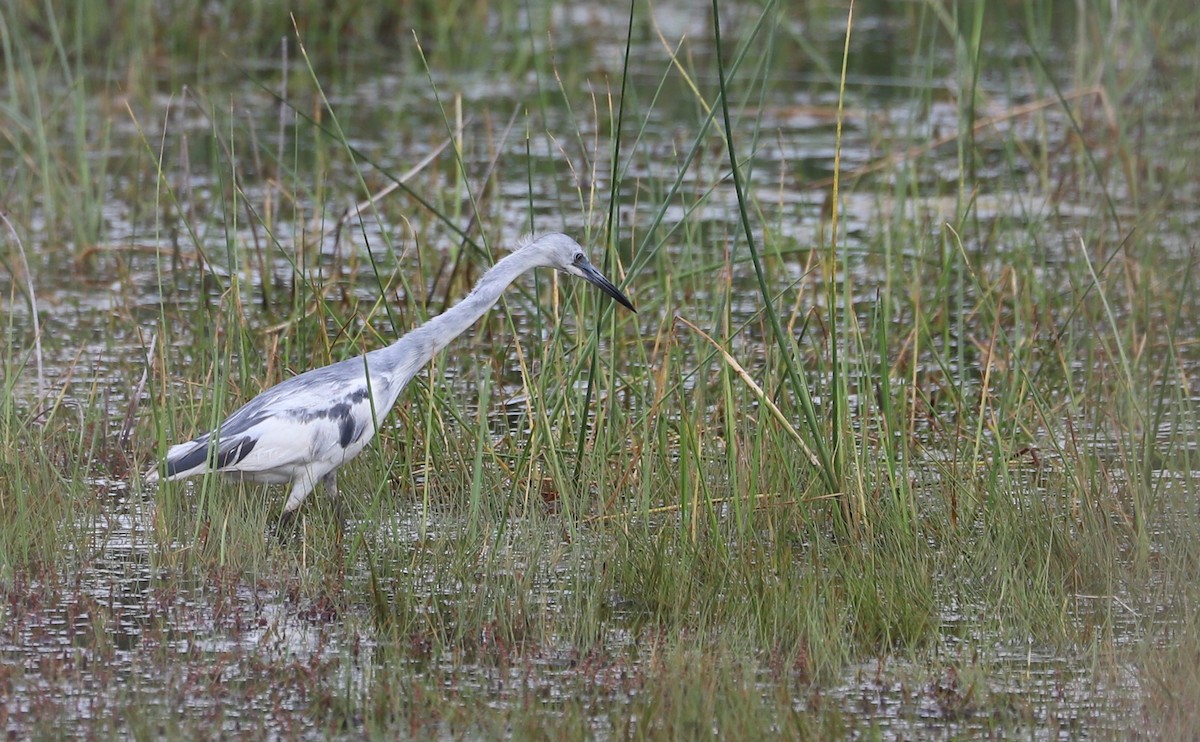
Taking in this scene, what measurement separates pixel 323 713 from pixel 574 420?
1712 mm

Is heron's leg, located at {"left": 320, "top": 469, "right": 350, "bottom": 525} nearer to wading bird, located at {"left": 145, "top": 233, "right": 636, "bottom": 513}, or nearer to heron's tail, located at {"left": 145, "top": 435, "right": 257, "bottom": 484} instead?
→ wading bird, located at {"left": 145, "top": 233, "right": 636, "bottom": 513}

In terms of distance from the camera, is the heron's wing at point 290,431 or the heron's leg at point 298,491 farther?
the heron's leg at point 298,491

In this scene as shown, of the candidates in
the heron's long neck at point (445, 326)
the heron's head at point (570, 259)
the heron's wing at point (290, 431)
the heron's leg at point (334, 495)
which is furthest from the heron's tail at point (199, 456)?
the heron's head at point (570, 259)

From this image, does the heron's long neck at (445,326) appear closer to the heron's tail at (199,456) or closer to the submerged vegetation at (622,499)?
the submerged vegetation at (622,499)

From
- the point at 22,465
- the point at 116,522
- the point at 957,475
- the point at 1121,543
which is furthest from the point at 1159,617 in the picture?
the point at 22,465

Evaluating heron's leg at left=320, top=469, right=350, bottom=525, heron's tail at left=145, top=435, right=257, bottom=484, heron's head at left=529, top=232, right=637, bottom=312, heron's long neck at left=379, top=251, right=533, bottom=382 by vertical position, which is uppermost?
heron's head at left=529, top=232, right=637, bottom=312

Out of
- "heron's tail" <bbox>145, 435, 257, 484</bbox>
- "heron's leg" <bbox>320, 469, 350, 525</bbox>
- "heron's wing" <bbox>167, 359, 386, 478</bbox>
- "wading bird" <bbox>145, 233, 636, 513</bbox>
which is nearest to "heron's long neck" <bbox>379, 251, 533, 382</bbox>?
"wading bird" <bbox>145, 233, 636, 513</bbox>

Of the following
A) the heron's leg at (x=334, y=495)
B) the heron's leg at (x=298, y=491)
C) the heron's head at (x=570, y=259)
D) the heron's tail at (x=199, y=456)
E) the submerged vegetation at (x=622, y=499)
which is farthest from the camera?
the heron's head at (x=570, y=259)

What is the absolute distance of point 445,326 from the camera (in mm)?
4375

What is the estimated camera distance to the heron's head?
4449mm

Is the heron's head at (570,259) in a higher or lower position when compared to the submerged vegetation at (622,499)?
higher

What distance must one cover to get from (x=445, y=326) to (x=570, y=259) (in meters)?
0.37

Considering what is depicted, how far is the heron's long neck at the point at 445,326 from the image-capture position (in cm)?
434

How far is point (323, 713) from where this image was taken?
3193mm
